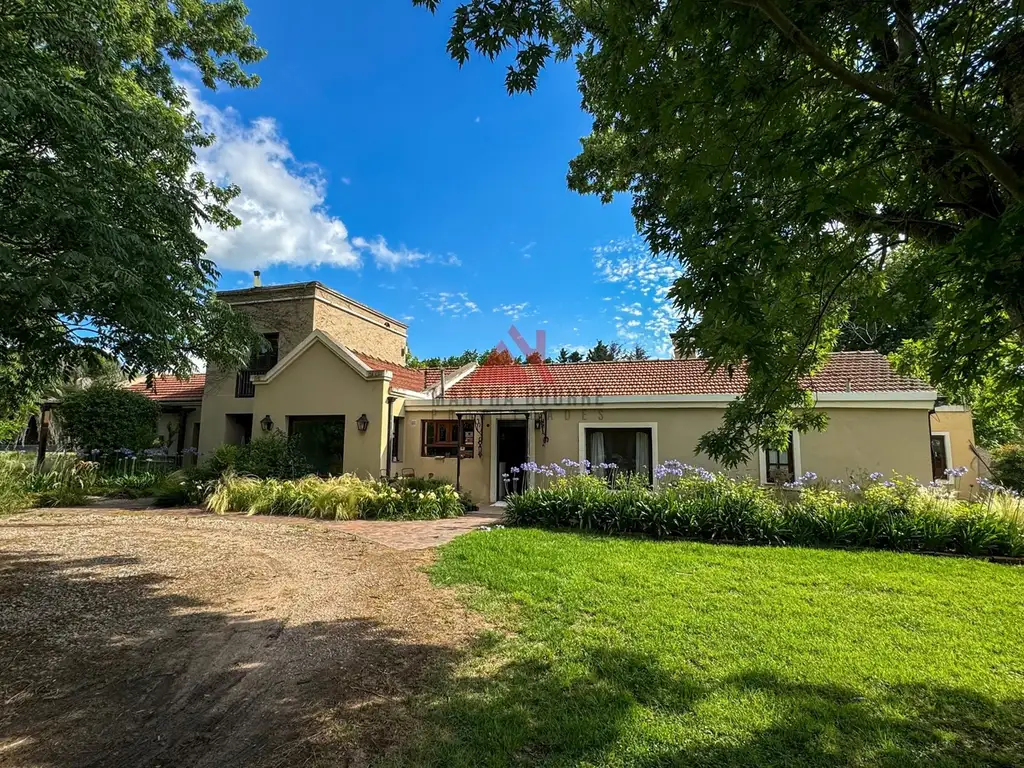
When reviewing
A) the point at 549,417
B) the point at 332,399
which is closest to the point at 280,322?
the point at 332,399

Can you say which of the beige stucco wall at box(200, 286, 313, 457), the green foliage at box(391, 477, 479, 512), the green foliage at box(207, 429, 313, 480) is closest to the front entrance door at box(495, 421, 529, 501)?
the green foliage at box(391, 477, 479, 512)

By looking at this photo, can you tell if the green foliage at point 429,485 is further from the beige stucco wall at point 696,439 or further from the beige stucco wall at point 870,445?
the beige stucco wall at point 870,445

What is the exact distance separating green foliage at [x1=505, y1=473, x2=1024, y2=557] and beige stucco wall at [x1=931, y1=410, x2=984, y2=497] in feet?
23.9

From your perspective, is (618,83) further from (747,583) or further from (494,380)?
(494,380)

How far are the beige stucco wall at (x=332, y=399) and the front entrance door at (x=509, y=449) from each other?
→ 3.57 meters

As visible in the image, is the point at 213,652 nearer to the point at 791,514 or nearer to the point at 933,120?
the point at 933,120

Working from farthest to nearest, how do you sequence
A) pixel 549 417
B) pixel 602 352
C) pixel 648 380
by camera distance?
pixel 602 352 < pixel 648 380 < pixel 549 417

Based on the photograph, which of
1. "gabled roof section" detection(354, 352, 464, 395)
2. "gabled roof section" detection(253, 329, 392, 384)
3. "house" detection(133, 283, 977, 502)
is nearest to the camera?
"house" detection(133, 283, 977, 502)

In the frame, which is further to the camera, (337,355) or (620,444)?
(337,355)

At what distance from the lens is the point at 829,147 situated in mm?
2643

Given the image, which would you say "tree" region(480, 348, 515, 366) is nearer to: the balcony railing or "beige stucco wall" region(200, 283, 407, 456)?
"beige stucco wall" region(200, 283, 407, 456)

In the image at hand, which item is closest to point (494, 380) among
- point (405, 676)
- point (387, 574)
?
point (387, 574)

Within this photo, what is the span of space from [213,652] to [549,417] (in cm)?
1090

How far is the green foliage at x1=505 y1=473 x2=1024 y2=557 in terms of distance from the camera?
8.29 metres
